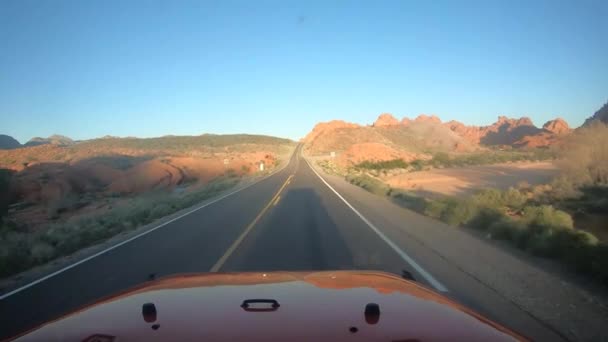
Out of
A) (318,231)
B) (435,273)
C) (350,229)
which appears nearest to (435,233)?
(350,229)

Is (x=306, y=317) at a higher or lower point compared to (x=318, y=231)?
higher

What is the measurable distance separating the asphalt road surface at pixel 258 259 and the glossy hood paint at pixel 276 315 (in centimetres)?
244

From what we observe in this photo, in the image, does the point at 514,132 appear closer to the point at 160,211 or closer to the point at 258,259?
the point at 160,211

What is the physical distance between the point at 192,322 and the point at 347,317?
1094 mm

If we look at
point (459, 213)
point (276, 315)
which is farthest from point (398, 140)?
point (276, 315)

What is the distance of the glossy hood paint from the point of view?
285cm

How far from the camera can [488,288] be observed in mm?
7102

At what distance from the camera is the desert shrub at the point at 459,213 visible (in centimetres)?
1467

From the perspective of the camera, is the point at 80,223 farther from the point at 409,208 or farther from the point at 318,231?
the point at 409,208

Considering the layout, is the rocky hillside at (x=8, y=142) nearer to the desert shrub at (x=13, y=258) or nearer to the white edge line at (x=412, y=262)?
the desert shrub at (x=13, y=258)

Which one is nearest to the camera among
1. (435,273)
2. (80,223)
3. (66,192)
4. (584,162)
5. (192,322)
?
(192,322)

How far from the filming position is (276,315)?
124 inches

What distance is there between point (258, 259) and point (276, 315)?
6.12m

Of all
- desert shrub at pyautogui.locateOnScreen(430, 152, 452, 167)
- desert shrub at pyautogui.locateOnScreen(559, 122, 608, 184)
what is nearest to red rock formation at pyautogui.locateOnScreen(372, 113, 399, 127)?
desert shrub at pyautogui.locateOnScreen(430, 152, 452, 167)
